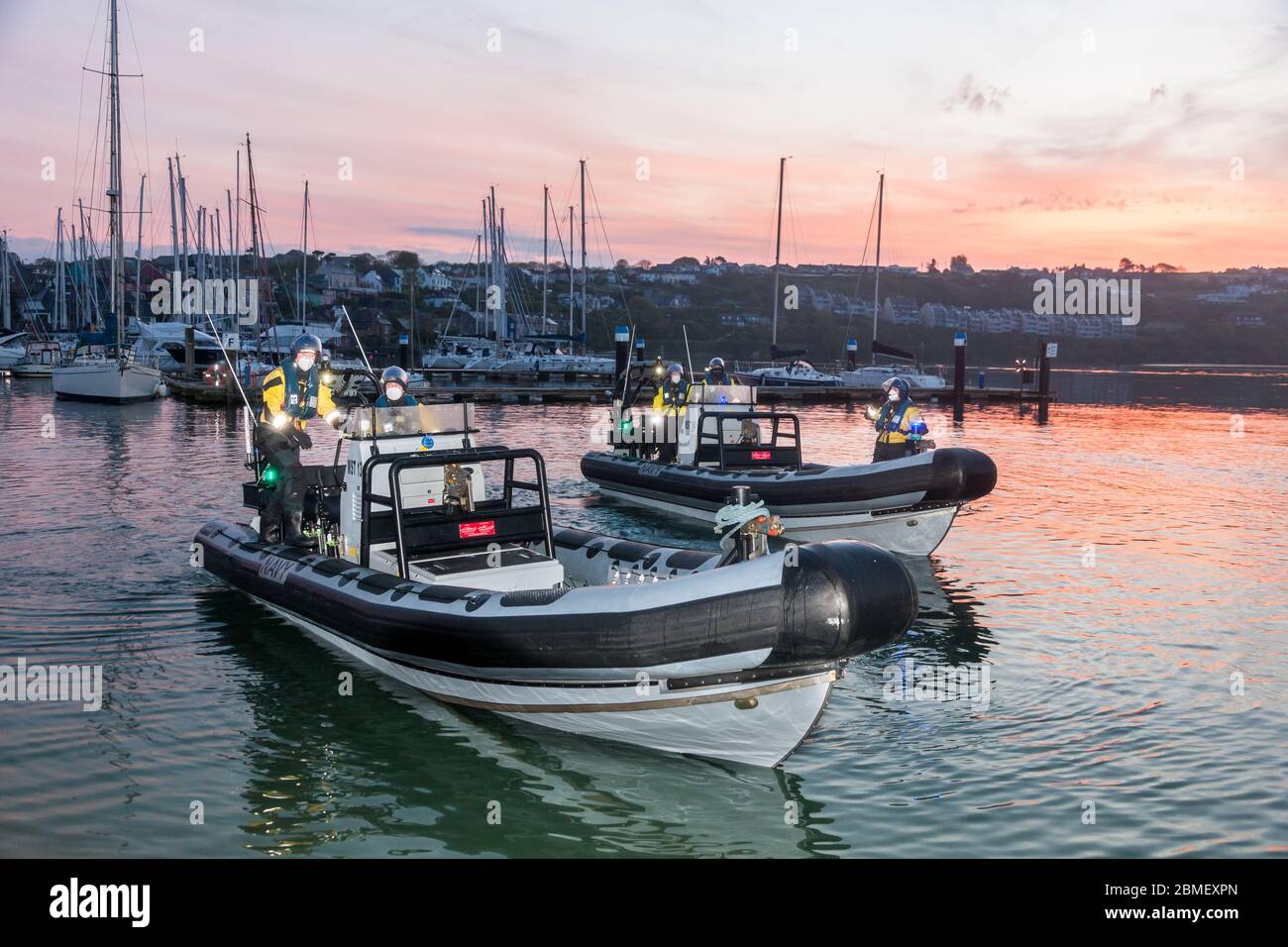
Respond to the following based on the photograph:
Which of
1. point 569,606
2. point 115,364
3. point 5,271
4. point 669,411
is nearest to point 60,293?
point 5,271

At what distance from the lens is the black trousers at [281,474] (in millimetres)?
9406

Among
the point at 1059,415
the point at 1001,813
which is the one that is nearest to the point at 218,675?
the point at 1001,813

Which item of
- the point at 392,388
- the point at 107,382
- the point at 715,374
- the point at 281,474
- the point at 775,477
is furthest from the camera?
the point at 107,382

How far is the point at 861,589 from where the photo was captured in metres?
5.80

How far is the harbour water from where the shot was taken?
18.6 ft

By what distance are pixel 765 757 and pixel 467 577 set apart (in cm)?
281

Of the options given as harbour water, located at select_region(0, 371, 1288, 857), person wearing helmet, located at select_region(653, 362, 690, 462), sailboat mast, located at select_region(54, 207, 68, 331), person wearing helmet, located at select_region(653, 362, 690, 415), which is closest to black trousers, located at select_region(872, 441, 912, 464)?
harbour water, located at select_region(0, 371, 1288, 857)

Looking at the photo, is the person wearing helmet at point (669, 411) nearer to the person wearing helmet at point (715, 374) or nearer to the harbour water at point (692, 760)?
the person wearing helmet at point (715, 374)

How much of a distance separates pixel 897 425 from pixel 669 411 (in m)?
4.69

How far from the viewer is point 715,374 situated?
1822 cm

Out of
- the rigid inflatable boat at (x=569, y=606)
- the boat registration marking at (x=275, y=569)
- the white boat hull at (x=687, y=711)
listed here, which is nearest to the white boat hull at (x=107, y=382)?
the rigid inflatable boat at (x=569, y=606)

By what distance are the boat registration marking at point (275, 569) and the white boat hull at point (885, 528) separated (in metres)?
6.09

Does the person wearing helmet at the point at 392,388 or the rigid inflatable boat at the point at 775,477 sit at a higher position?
the person wearing helmet at the point at 392,388

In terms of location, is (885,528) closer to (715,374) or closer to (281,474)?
(715,374)
